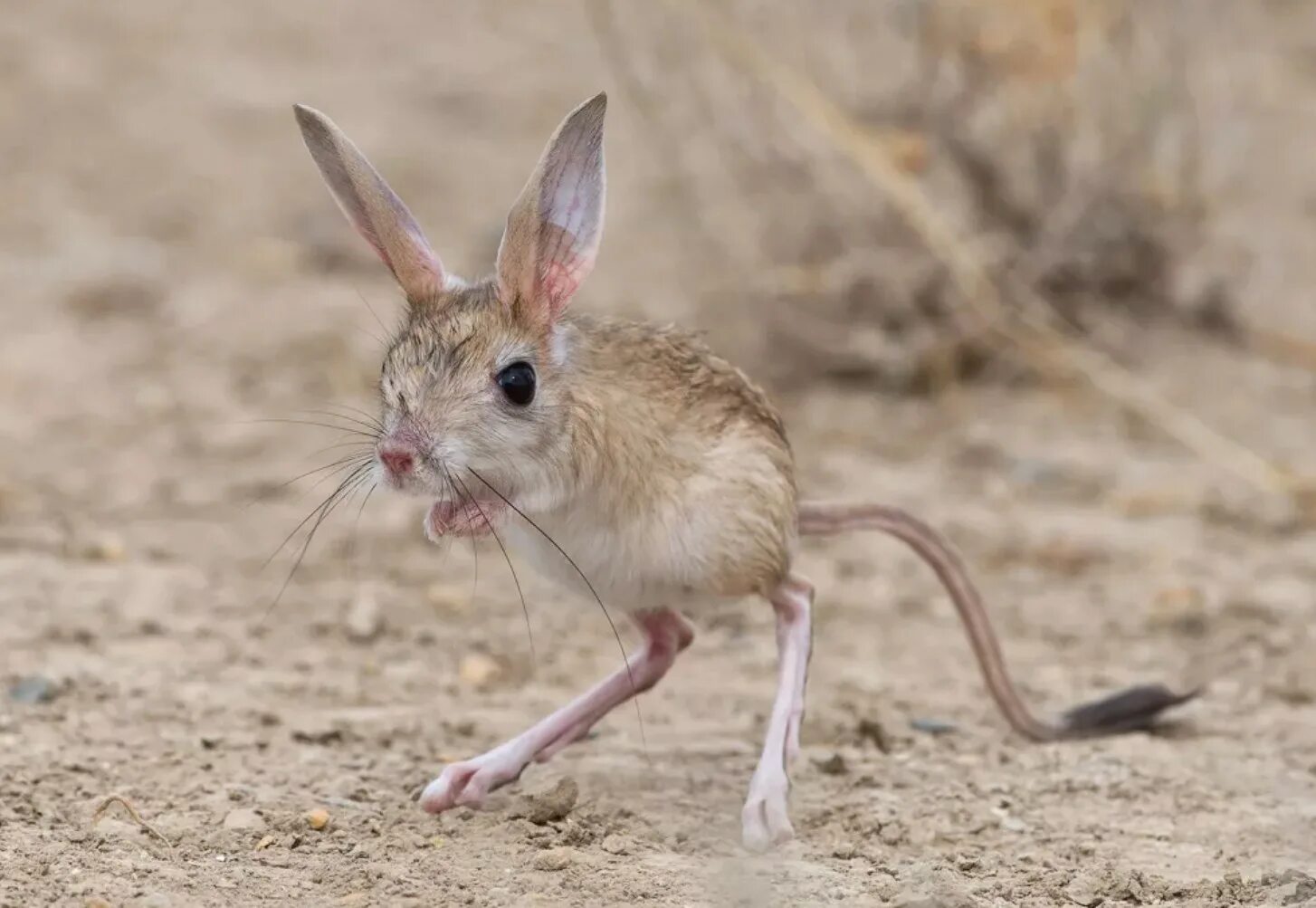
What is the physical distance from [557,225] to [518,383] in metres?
0.30

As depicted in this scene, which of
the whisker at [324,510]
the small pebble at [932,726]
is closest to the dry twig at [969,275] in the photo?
the whisker at [324,510]

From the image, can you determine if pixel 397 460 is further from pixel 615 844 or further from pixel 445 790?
pixel 615 844

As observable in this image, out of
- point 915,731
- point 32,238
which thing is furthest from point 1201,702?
point 32,238

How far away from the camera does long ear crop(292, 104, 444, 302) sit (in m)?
3.61

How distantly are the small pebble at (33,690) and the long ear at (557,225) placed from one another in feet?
4.74

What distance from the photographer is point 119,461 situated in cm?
633

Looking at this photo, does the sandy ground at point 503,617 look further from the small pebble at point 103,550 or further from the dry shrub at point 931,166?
the dry shrub at point 931,166

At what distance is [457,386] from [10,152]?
6.95 meters

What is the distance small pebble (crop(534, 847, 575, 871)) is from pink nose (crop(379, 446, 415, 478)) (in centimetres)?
71

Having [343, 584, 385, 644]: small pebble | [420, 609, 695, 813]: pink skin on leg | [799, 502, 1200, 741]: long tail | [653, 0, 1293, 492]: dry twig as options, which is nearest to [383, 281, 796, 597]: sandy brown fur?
[420, 609, 695, 813]: pink skin on leg

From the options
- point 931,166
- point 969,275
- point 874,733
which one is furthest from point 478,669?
point 931,166

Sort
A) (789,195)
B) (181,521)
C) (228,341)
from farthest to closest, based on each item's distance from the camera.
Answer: (228,341), (789,195), (181,521)

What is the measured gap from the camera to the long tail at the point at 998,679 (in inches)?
166

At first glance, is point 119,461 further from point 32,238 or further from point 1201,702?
point 1201,702
